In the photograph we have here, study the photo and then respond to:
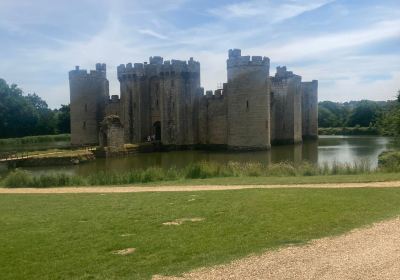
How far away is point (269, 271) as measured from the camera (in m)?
5.33

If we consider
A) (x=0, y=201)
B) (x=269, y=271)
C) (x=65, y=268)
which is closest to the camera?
(x=269, y=271)

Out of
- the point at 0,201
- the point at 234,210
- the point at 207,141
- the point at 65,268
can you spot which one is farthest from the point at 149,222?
the point at 207,141

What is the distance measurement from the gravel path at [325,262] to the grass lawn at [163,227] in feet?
0.94

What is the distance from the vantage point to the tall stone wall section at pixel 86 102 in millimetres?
40062

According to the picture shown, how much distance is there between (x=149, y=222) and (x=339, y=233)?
9.52 feet

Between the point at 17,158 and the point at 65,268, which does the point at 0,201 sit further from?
the point at 17,158

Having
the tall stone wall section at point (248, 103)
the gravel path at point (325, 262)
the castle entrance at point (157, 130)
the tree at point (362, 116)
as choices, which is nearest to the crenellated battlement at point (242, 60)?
the tall stone wall section at point (248, 103)

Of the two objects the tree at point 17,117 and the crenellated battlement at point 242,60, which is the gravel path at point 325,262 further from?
the tree at point 17,117

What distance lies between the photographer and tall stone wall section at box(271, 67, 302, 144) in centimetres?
3903

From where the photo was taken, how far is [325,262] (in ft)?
18.3

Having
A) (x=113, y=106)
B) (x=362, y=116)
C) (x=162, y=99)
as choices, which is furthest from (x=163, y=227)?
(x=362, y=116)

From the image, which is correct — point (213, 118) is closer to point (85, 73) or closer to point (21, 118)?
point (85, 73)

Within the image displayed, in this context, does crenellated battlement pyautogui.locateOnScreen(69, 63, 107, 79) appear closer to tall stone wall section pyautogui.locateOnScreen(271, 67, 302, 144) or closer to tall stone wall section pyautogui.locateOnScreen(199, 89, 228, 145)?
tall stone wall section pyautogui.locateOnScreen(199, 89, 228, 145)

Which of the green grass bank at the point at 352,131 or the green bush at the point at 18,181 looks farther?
the green grass bank at the point at 352,131
